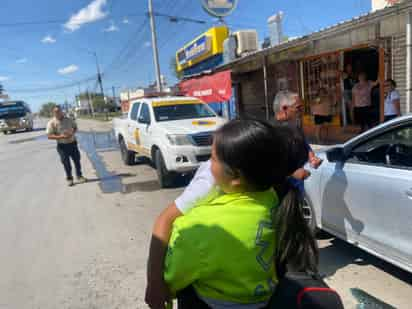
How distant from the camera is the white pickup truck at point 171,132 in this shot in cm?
621

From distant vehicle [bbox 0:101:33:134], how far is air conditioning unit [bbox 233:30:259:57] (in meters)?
22.4

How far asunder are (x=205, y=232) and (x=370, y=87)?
8799mm

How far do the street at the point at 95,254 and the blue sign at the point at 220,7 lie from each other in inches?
422

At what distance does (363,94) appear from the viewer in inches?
339

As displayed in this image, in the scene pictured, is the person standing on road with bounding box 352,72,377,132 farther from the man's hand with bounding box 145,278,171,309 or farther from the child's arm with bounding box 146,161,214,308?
the man's hand with bounding box 145,278,171,309

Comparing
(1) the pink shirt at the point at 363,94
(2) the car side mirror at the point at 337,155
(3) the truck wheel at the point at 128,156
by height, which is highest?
(1) the pink shirt at the point at 363,94

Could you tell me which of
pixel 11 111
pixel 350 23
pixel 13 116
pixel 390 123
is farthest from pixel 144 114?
pixel 11 111

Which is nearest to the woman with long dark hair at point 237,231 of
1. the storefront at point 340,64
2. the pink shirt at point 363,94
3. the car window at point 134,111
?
the storefront at point 340,64

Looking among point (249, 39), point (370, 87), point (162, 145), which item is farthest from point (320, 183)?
point (249, 39)

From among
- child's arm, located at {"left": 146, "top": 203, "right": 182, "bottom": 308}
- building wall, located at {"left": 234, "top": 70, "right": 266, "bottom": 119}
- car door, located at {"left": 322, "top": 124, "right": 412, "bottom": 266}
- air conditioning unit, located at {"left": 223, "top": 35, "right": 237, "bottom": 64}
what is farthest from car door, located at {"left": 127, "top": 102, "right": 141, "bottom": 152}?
air conditioning unit, located at {"left": 223, "top": 35, "right": 237, "bottom": 64}

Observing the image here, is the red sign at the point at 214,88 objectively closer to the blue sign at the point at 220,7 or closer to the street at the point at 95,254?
the blue sign at the point at 220,7

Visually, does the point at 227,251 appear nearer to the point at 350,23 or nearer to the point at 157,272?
the point at 157,272

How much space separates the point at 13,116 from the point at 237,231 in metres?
32.9

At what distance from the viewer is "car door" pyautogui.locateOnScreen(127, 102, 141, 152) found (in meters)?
8.13
